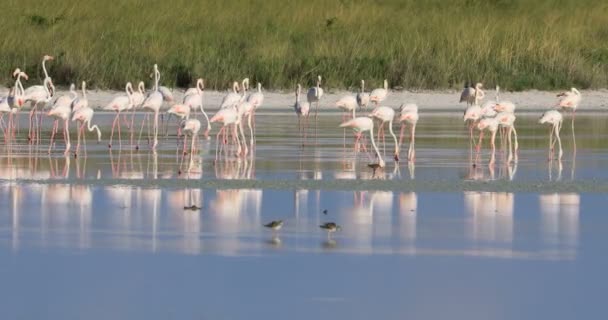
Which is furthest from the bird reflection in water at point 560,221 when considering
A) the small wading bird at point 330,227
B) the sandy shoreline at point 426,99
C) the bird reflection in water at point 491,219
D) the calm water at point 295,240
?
the sandy shoreline at point 426,99

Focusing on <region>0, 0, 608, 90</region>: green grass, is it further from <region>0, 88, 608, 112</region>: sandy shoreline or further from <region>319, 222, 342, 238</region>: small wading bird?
<region>319, 222, 342, 238</region>: small wading bird

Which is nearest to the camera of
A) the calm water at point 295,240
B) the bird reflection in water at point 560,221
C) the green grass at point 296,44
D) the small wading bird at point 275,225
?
the calm water at point 295,240

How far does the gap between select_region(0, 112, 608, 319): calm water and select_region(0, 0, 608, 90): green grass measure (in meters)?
12.3

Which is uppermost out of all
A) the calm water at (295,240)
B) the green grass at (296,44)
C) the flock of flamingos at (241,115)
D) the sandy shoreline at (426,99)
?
the green grass at (296,44)

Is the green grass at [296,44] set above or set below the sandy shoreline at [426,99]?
above

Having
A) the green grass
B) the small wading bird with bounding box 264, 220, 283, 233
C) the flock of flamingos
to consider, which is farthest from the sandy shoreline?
the small wading bird with bounding box 264, 220, 283, 233

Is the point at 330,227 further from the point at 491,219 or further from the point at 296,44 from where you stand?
the point at 296,44

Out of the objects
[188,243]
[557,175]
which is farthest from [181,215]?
[557,175]

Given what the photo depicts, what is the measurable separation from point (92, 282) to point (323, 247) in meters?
1.93

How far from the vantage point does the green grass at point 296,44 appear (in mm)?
28531

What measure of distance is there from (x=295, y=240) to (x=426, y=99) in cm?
1810

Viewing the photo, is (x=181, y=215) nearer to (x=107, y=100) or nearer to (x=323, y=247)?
(x=323, y=247)

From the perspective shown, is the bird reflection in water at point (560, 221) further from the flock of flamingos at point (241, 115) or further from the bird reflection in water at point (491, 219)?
the flock of flamingos at point (241, 115)

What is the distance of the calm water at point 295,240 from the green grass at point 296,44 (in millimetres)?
12309
